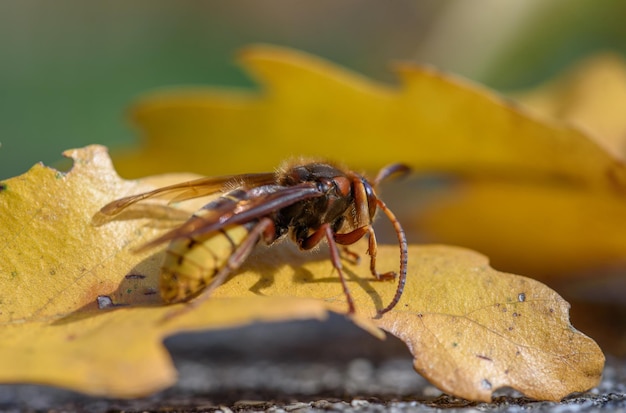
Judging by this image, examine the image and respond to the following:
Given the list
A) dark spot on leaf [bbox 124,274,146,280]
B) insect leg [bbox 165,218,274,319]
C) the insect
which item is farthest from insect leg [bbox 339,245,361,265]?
dark spot on leaf [bbox 124,274,146,280]

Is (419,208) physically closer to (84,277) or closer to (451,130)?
(451,130)

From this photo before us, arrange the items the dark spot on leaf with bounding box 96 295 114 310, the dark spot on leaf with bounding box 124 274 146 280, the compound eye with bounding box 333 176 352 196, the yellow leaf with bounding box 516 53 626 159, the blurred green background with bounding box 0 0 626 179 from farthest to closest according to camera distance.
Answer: the blurred green background with bounding box 0 0 626 179
the yellow leaf with bounding box 516 53 626 159
the compound eye with bounding box 333 176 352 196
the dark spot on leaf with bounding box 124 274 146 280
the dark spot on leaf with bounding box 96 295 114 310

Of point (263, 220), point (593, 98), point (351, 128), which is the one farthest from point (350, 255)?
point (593, 98)

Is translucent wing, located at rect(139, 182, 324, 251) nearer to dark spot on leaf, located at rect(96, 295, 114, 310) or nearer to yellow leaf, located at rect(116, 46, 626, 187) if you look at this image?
dark spot on leaf, located at rect(96, 295, 114, 310)

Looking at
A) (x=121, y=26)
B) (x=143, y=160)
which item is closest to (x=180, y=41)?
(x=121, y=26)

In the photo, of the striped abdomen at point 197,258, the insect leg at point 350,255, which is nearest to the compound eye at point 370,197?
the insect leg at point 350,255

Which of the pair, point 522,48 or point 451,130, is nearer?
point 451,130

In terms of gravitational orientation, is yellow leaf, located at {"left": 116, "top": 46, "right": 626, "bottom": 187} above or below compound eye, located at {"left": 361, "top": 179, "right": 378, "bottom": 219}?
above
